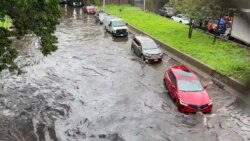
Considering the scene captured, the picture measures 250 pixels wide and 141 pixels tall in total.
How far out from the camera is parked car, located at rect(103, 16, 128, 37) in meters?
37.2

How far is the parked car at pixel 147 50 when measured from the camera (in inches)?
1078

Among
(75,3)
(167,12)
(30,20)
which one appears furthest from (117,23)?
(75,3)

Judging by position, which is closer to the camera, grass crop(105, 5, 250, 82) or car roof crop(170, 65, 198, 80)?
car roof crop(170, 65, 198, 80)

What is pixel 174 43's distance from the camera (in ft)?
104

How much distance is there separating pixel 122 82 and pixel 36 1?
29.6 feet

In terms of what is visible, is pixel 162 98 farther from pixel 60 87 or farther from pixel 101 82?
pixel 60 87

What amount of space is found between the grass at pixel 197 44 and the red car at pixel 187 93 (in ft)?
6.60

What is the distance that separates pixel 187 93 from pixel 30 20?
28.0 feet

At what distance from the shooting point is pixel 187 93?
18.9m

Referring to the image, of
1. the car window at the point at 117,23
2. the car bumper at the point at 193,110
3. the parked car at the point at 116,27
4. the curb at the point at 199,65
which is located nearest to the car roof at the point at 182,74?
the car bumper at the point at 193,110

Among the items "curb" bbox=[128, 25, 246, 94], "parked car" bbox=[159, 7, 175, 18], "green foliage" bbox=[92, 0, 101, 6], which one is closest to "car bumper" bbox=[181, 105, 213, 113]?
"curb" bbox=[128, 25, 246, 94]

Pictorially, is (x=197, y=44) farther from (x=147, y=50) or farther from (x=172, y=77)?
(x=172, y=77)

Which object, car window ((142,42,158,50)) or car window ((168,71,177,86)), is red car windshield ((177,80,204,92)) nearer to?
car window ((168,71,177,86))

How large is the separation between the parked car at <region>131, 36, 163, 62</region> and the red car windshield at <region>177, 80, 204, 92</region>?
805 centimetres
